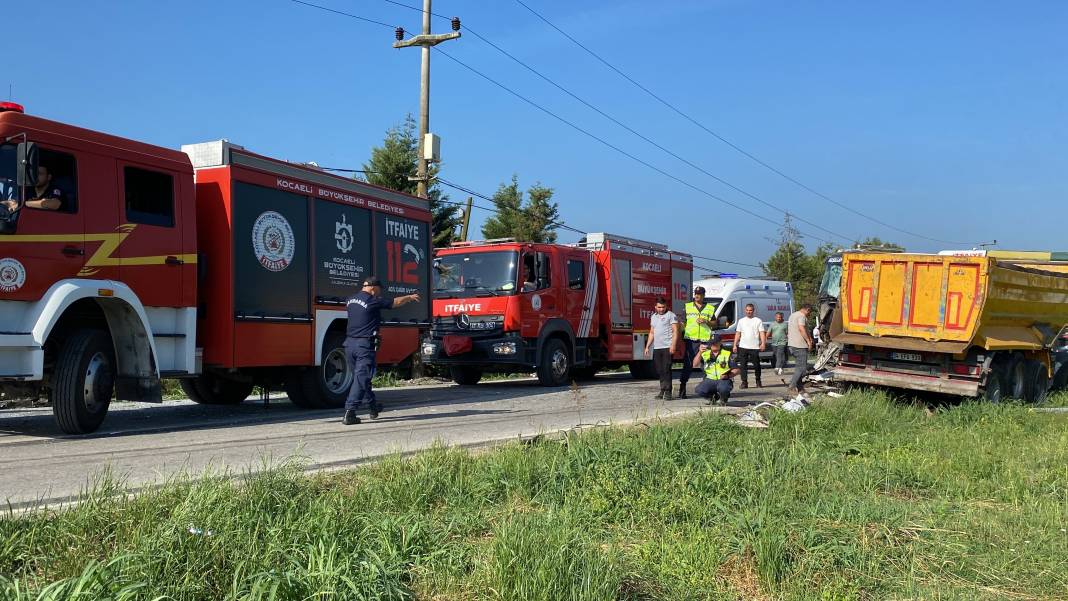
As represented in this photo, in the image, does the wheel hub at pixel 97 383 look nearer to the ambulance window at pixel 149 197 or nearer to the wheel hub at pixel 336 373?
the ambulance window at pixel 149 197

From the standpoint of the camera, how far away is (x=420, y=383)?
59.5 feet

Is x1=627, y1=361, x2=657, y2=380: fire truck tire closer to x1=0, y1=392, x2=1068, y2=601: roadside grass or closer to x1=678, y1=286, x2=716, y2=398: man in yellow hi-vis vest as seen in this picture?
x1=678, y1=286, x2=716, y2=398: man in yellow hi-vis vest

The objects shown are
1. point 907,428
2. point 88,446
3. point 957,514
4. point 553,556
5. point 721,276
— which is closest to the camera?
point 553,556

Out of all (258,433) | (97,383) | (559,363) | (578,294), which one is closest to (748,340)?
(578,294)

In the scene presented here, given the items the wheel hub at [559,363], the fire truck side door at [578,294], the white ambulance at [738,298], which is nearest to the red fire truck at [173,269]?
the wheel hub at [559,363]

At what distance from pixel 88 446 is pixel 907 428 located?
8.44 meters

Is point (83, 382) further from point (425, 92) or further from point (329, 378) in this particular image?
point (425, 92)

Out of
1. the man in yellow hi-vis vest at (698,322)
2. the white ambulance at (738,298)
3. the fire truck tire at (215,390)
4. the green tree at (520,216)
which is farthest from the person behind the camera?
the green tree at (520,216)

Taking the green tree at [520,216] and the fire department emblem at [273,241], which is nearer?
the fire department emblem at [273,241]

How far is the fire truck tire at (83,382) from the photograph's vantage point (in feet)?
27.9

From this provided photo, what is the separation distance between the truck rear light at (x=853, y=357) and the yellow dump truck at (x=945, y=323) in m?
0.01

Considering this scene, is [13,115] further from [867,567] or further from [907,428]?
[907,428]

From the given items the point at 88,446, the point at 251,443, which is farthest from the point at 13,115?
the point at 251,443

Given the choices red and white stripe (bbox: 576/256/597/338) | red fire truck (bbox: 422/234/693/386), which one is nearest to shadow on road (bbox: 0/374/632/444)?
red fire truck (bbox: 422/234/693/386)
